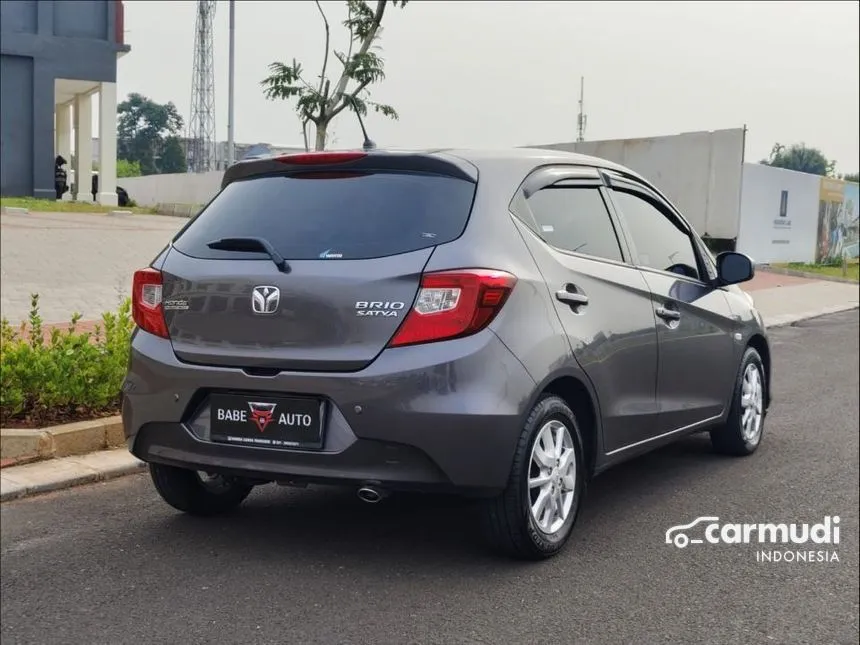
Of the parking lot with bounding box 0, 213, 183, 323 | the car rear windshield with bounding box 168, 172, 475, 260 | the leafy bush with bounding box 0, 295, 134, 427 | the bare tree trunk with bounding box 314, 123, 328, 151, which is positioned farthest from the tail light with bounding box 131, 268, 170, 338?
the bare tree trunk with bounding box 314, 123, 328, 151

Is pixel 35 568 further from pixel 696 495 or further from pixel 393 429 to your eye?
pixel 696 495

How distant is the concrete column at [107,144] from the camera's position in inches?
1293

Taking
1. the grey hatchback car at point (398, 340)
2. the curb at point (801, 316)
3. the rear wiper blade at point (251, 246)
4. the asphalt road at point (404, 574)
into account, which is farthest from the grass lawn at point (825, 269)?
the rear wiper blade at point (251, 246)

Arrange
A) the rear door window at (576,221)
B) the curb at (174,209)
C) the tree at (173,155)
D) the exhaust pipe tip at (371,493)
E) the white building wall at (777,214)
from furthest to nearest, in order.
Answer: the curb at (174,209)
the white building wall at (777,214)
the tree at (173,155)
the rear door window at (576,221)
the exhaust pipe tip at (371,493)

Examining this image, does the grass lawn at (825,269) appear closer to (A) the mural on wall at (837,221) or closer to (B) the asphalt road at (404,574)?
(A) the mural on wall at (837,221)

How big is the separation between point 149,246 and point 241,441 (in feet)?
58.7

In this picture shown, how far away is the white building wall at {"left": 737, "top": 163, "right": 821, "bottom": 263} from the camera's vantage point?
84.2 feet

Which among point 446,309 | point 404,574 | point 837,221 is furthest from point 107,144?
point 446,309

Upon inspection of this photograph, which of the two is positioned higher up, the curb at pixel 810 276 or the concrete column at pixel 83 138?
the concrete column at pixel 83 138

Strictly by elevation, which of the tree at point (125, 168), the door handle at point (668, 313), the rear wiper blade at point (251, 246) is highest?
the tree at point (125, 168)

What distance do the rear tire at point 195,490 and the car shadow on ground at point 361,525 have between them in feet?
0.19

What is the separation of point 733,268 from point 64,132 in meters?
37.6

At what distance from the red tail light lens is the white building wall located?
21.2 metres

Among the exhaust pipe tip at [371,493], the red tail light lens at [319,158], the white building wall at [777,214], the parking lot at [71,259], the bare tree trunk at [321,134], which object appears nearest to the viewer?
the exhaust pipe tip at [371,493]
